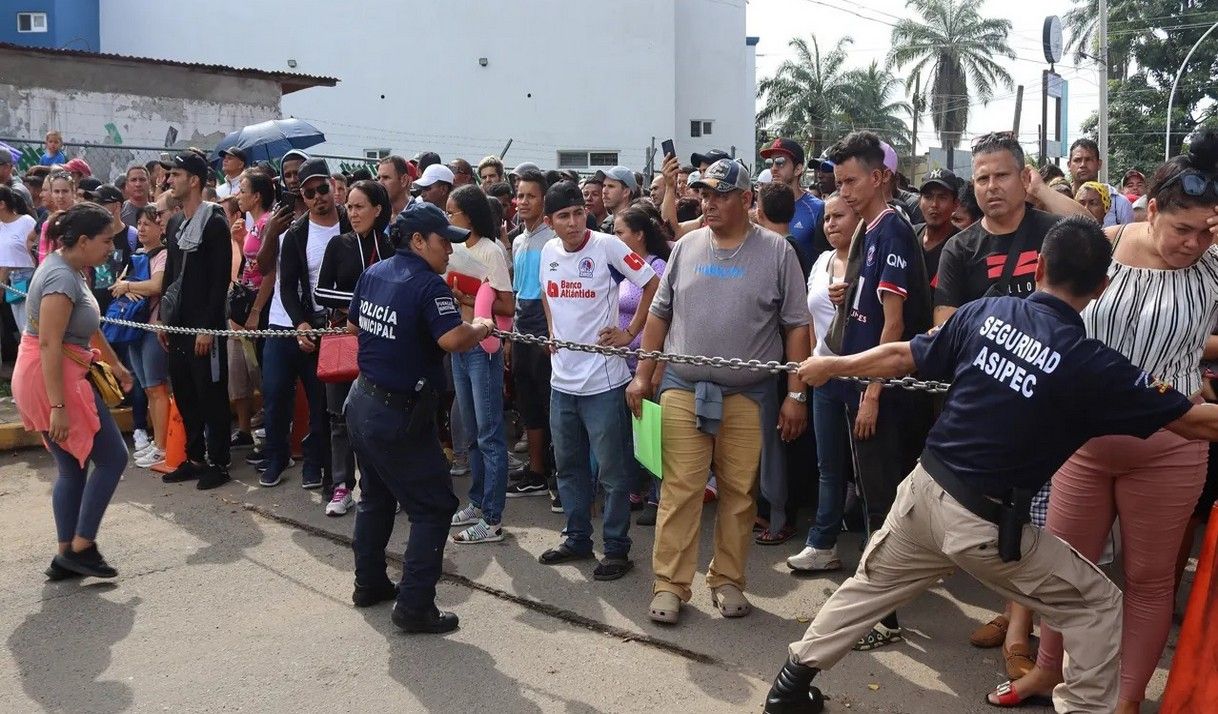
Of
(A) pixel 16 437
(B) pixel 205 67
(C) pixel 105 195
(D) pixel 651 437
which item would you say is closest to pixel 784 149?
(D) pixel 651 437

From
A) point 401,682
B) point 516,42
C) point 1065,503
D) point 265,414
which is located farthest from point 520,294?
point 516,42

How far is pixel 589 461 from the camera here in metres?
5.97

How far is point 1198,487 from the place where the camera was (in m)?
3.74

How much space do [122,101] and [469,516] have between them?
1900cm

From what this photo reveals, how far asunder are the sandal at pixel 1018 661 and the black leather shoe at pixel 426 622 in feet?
7.66

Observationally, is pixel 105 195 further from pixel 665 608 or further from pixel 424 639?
pixel 665 608

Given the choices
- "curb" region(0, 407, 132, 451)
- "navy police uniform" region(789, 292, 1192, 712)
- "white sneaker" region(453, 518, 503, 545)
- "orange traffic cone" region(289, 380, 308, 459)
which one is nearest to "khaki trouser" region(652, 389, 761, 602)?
"navy police uniform" region(789, 292, 1192, 712)

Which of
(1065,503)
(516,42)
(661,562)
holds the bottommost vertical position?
(661,562)

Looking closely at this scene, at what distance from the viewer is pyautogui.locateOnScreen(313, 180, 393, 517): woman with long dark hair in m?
6.62

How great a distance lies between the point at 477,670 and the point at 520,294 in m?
2.90

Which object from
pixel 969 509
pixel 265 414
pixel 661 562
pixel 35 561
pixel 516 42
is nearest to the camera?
pixel 969 509

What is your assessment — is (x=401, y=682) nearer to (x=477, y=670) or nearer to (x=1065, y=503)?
(x=477, y=670)

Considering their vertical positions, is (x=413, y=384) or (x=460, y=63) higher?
(x=460, y=63)

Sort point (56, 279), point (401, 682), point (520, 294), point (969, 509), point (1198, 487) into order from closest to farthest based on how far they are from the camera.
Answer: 1. point (969, 509)
2. point (1198, 487)
3. point (401, 682)
4. point (56, 279)
5. point (520, 294)
